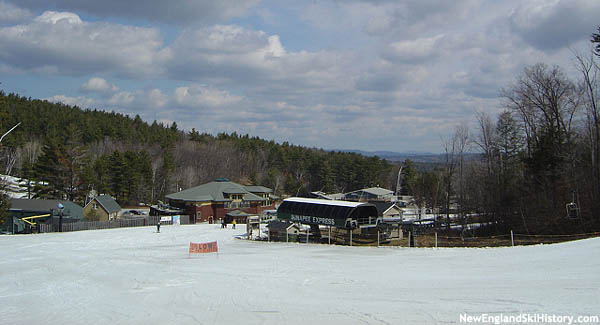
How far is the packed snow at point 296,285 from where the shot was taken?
41.2ft

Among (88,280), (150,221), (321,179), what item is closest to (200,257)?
(88,280)

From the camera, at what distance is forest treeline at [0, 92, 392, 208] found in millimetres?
65438

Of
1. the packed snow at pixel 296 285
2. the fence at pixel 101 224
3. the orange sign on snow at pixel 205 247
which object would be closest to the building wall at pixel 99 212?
the fence at pixel 101 224

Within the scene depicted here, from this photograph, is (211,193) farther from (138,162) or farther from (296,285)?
(296,285)

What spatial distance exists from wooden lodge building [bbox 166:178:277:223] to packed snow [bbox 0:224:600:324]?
33938mm

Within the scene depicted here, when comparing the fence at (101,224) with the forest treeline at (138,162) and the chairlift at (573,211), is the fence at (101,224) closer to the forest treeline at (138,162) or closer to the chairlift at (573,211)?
the forest treeline at (138,162)

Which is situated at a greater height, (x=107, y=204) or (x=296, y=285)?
(x=107, y=204)

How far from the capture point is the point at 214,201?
64938 millimetres

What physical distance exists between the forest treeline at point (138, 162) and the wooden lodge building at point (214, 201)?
575 inches

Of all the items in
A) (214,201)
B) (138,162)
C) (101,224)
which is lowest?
(101,224)

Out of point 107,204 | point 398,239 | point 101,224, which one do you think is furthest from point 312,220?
point 107,204

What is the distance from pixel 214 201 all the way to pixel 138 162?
2257 cm

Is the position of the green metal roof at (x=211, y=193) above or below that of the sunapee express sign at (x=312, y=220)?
above

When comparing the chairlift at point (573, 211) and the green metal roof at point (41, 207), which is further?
the green metal roof at point (41, 207)
